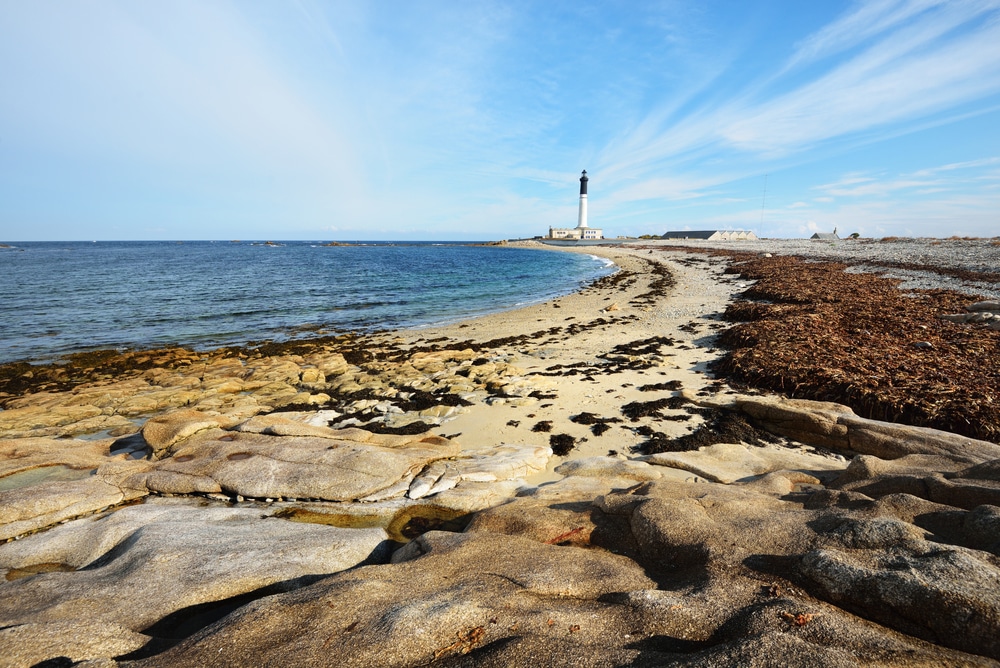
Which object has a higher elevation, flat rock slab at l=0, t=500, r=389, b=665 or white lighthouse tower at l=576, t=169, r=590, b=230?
white lighthouse tower at l=576, t=169, r=590, b=230

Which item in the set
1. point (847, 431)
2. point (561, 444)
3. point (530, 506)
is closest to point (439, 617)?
point (530, 506)

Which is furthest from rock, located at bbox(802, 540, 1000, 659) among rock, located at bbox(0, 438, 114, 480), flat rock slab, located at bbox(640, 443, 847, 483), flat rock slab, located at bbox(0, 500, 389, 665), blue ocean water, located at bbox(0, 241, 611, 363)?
blue ocean water, located at bbox(0, 241, 611, 363)

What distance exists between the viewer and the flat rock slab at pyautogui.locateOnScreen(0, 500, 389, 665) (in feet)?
11.4

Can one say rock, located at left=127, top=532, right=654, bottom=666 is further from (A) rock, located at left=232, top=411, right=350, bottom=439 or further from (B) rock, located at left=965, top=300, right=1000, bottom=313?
(B) rock, located at left=965, top=300, right=1000, bottom=313

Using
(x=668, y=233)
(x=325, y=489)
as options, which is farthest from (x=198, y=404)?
(x=668, y=233)

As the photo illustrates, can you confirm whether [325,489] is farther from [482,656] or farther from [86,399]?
[86,399]

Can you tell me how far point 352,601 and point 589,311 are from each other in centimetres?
2019

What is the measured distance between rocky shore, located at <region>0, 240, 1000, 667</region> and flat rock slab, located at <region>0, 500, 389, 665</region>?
0.09 feet

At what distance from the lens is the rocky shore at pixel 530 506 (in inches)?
103

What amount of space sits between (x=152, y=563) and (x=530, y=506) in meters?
3.96

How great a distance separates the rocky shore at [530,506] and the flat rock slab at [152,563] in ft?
0.09

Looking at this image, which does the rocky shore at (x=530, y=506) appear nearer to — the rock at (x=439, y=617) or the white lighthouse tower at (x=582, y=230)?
the rock at (x=439, y=617)

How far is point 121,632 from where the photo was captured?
3.07 meters

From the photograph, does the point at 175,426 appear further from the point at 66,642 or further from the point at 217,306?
the point at 217,306
